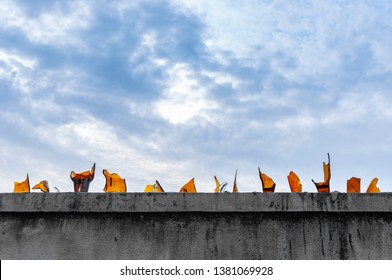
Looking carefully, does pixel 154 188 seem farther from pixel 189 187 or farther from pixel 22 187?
pixel 22 187

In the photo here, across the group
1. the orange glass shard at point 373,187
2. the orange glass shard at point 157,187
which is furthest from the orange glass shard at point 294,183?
the orange glass shard at point 157,187

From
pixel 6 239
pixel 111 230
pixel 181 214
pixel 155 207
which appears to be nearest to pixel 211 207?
pixel 181 214

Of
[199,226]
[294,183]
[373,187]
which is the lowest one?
[199,226]

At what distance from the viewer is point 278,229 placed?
5.00 m

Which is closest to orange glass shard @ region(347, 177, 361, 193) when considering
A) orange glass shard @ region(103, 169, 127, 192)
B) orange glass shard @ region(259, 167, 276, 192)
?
orange glass shard @ region(259, 167, 276, 192)

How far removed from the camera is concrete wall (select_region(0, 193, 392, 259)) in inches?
194

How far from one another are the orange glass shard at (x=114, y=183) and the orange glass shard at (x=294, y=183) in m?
2.30

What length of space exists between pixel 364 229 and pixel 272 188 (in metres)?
1.26

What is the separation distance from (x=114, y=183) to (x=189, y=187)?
105cm

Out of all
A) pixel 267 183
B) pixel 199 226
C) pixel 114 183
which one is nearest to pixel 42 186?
pixel 114 183

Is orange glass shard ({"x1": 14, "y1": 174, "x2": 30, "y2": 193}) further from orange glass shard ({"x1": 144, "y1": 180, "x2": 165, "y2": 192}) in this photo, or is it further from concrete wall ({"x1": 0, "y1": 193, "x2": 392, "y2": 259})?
orange glass shard ({"x1": 144, "y1": 180, "x2": 165, "y2": 192})

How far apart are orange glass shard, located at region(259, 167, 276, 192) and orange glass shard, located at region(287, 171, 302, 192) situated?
234 millimetres

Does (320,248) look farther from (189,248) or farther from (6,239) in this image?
(6,239)

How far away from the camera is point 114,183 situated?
5637mm
